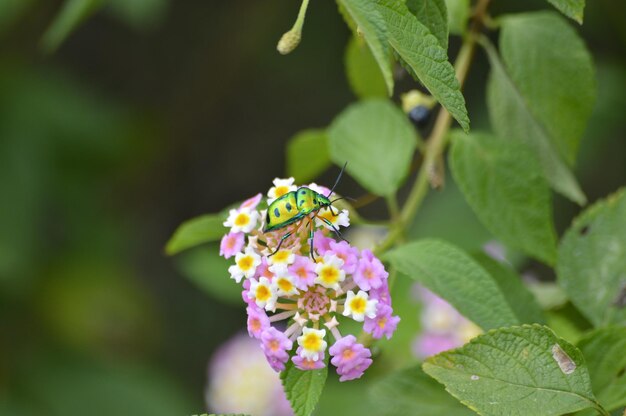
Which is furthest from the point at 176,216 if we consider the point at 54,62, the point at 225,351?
the point at 225,351

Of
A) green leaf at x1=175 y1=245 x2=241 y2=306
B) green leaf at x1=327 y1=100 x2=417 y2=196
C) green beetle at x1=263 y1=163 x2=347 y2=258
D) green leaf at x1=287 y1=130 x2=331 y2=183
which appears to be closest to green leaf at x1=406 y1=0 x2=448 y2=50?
green beetle at x1=263 y1=163 x2=347 y2=258

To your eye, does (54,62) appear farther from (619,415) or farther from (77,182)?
(619,415)

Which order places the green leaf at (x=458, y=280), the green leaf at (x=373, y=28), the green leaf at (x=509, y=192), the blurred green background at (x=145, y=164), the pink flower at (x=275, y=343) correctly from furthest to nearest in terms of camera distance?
the blurred green background at (x=145, y=164) → the green leaf at (x=509, y=192) → the green leaf at (x=458, y=280) → the pink flower at (x=275, y=343) → the green leaf at (x=373, y=28)

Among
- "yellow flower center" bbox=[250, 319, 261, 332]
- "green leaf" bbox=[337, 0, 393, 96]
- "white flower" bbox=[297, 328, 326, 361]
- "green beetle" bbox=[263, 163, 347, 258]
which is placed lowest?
"white flower" bbox=[297, 328, 326, 361]

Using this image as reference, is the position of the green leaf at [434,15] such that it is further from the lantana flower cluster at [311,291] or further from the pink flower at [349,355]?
the pink flower at [349,355]

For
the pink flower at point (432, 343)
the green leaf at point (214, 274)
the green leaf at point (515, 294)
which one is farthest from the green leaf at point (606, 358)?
the green leaf at point (214, 274)

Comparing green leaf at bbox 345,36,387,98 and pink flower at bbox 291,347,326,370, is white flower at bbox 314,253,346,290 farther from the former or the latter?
green leaf at bbox 345,36,387,98

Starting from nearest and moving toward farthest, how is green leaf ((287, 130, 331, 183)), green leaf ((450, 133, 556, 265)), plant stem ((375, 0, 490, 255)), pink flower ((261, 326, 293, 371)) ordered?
pink flower ((261, 326, 293, 371)) → green leaf ((450, 133, 556, 265)) → plant stem ((375, 0, 490, 255)) → green leaf ((287, 130, 331, 183))
